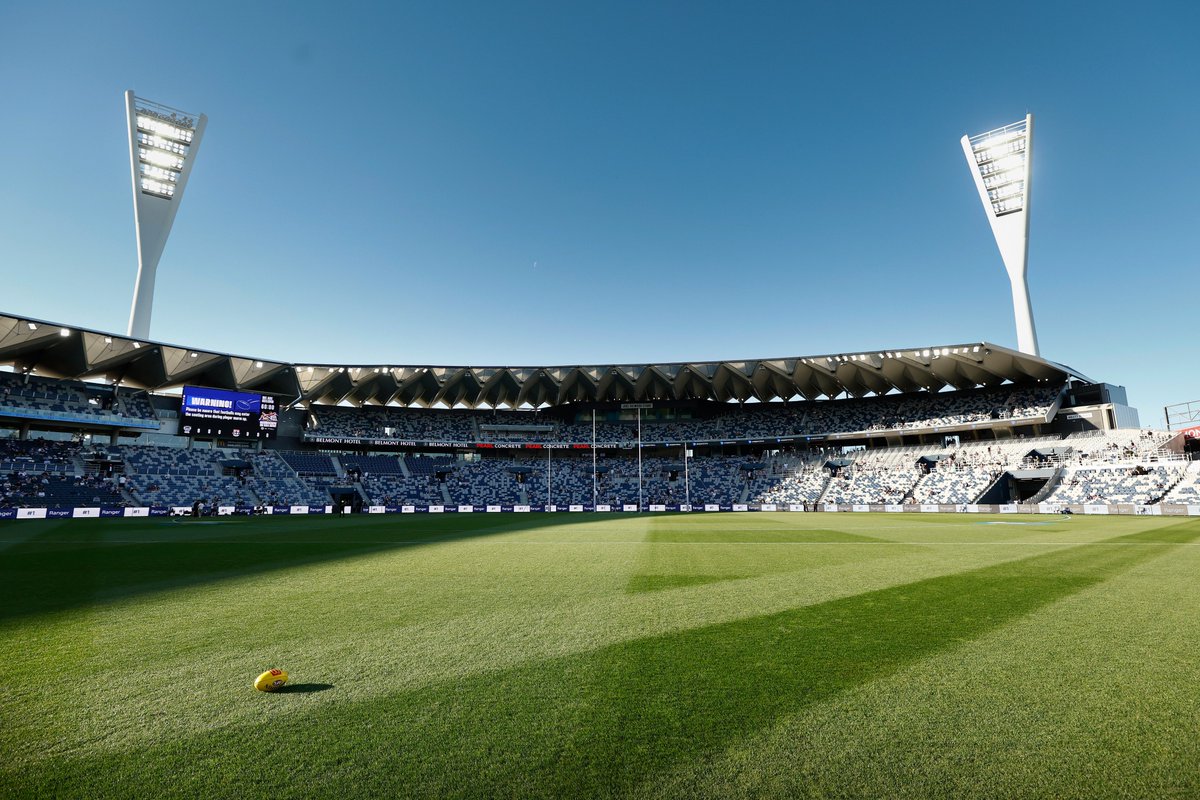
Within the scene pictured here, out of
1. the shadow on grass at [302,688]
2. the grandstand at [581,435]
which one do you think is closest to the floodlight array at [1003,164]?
the grandstand at [581,435]

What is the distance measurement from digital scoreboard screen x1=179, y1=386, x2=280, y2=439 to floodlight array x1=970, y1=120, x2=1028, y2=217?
6756 centimetres

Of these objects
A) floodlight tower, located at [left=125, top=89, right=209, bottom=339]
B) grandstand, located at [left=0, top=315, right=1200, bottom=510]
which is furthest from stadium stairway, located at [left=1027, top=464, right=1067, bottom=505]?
floodlight tower, located at [left=125, top=89, right=209, bottom=339]

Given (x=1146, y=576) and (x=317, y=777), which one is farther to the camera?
(x=1146, y=576)

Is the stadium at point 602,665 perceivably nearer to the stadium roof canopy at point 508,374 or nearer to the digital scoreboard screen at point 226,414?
the digital scoreboard screen at point 226,414

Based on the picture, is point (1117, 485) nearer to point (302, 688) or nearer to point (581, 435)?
point (581, 435)

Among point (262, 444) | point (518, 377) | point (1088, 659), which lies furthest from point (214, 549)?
point (262, 444)

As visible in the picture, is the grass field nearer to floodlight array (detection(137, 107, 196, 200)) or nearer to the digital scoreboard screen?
the digital scoreboard screen

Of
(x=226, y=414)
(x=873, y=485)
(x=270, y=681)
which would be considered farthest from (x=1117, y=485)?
(x=226, y=414)

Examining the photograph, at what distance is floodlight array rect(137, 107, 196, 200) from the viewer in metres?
44.0

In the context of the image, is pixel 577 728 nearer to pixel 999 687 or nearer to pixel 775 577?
pixel 999 687

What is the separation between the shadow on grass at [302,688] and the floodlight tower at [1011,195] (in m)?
60.9

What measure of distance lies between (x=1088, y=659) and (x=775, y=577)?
5.87 meters

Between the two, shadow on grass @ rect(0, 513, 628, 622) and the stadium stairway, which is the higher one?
shadow on grass @ rect(0, 513, 628, 622)

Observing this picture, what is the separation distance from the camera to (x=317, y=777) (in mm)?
3277
